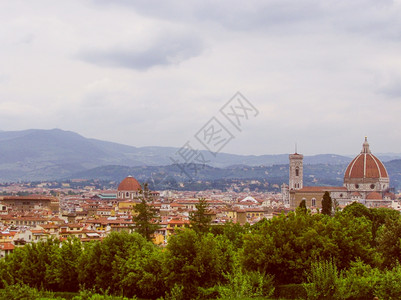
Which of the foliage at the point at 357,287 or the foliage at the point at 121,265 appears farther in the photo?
the foliage at the point at 121,265

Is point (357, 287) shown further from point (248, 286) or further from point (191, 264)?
point (191, 264)

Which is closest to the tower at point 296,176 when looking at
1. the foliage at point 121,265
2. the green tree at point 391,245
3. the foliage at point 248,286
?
the green tree at point 391,245

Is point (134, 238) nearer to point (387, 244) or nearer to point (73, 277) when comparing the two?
point (73, 277)

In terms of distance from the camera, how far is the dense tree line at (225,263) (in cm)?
1872

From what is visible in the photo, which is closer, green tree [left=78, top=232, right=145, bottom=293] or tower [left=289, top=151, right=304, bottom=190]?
green tree [left=78, top=232, right=145, bottom=293]

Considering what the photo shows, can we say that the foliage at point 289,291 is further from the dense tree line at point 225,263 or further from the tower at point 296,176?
the tower at point 296,176

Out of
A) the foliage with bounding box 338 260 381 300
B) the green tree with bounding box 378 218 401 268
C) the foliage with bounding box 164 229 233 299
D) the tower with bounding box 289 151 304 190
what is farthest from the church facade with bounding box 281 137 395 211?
the foliage with bounding box 338 260 381 300

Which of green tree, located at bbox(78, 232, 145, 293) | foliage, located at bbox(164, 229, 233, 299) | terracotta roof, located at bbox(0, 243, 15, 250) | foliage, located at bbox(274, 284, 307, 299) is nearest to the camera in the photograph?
foliage, located at bbox(274, 284, 307, 299)

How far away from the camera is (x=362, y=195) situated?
102m

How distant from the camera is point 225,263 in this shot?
21.2 metres

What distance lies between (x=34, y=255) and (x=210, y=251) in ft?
24.3

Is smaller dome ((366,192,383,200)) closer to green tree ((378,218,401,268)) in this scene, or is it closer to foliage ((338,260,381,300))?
green tree ((378,218,401,268))

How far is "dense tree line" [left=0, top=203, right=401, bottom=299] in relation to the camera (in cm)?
1872

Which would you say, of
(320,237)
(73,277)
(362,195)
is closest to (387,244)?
(320,237)
